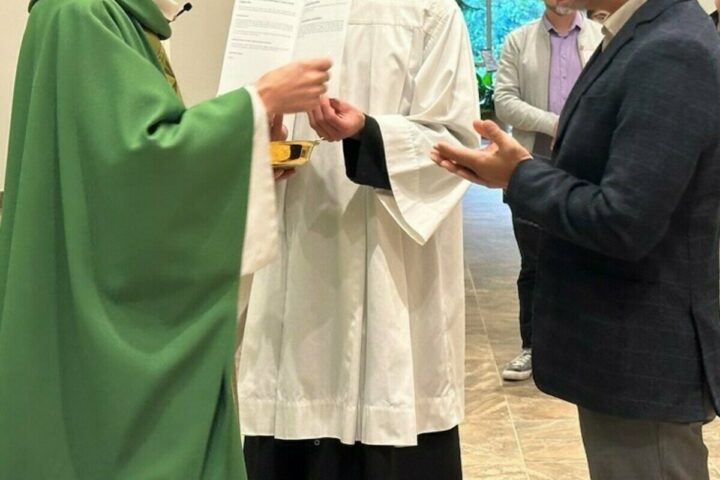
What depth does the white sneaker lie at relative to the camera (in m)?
3.85

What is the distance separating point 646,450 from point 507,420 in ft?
6.53

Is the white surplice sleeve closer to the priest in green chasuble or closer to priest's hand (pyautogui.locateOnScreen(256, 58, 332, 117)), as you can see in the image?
priest's hand (pyautogui.locateOnScreen(256, 58, 332, 117))

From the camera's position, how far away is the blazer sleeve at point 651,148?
4.32 feet

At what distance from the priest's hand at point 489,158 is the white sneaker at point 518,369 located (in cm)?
237

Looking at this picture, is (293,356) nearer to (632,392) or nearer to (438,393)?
(438,393)

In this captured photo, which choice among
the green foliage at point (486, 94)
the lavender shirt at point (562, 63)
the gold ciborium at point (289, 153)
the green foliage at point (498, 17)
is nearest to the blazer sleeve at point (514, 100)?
the lavender shirt at point (562, 63)

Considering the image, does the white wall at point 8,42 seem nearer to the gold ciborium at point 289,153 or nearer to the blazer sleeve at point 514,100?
the gold ciborium at point 289,153

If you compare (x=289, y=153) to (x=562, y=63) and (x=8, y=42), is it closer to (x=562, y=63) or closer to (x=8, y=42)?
(x=8, y=42)

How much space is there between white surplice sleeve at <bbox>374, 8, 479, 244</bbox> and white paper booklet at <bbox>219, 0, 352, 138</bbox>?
0.17 meters

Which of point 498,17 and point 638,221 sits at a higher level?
point 638,221

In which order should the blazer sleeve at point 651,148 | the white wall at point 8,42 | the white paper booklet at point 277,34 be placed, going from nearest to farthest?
the blazer sleeve at point 651,148
the white paper booklet at point 277,34
the white wall at point 8,42

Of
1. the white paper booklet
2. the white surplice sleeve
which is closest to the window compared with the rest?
the white surplice sleeve

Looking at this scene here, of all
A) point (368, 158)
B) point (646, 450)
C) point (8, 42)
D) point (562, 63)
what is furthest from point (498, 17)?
point (646, 450)

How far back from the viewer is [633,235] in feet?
4.43
